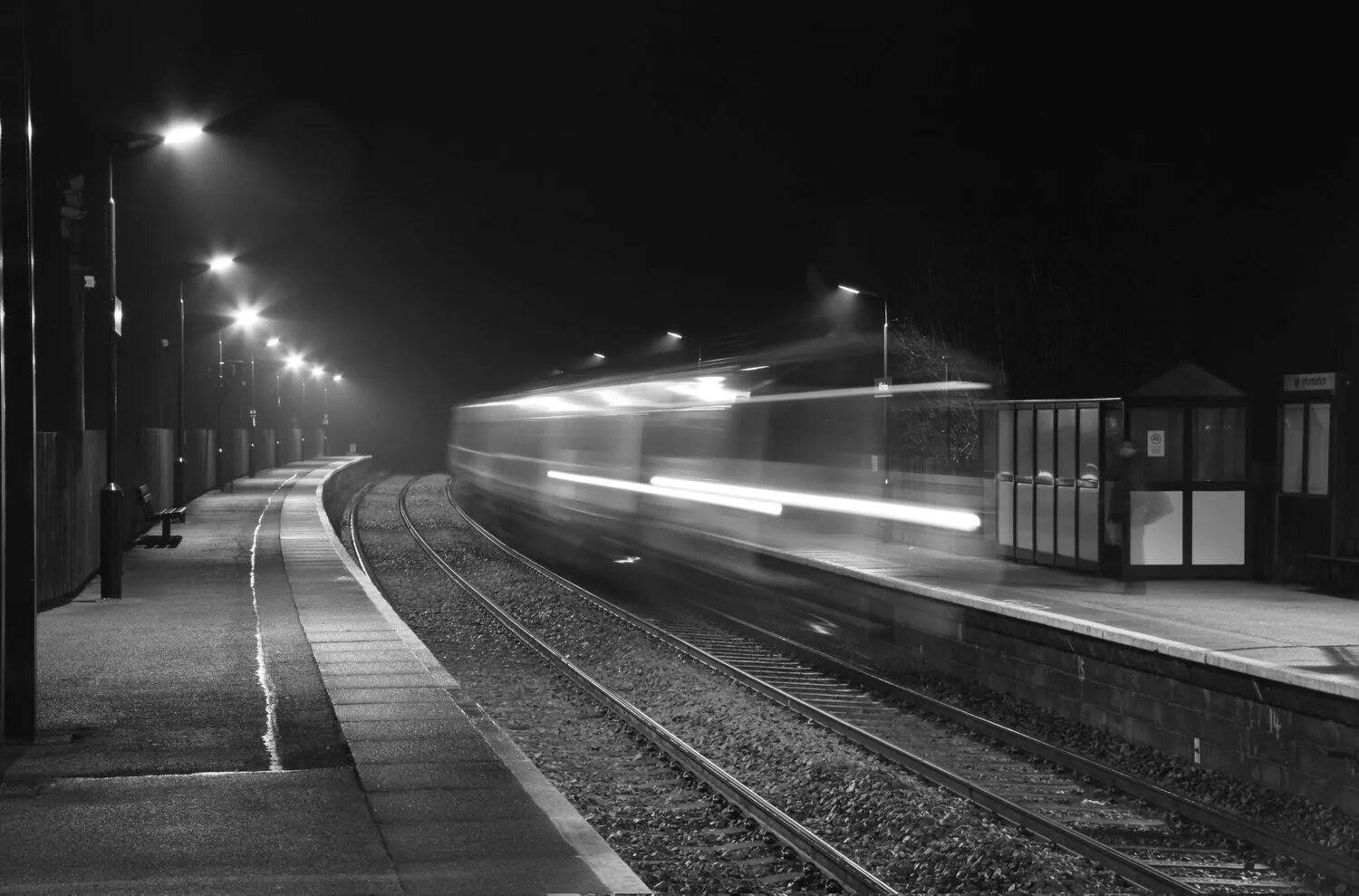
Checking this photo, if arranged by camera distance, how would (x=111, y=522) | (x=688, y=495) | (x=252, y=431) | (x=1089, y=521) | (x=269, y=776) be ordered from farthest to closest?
(x=252, y=431) → (x=688, y=495) → (x=1089, y=521) → (x=111, y=522) → (x=269, y=776)

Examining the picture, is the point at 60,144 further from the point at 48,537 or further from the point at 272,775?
the point at 272,775

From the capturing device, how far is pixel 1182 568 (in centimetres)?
1584

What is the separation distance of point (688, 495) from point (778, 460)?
2.75 m

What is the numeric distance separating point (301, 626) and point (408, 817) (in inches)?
295

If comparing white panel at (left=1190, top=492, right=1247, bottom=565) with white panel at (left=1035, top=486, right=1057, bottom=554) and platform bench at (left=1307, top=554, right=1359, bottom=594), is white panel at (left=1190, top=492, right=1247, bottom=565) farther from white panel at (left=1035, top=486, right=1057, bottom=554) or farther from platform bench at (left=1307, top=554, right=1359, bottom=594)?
white panel at (left=1035, top=486, right=1057, bottom=554)

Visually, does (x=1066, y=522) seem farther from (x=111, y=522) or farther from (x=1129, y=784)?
(x=111, y=522)

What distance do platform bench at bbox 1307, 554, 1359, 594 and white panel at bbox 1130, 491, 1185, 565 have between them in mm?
1445

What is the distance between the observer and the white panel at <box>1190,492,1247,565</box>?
15695mm

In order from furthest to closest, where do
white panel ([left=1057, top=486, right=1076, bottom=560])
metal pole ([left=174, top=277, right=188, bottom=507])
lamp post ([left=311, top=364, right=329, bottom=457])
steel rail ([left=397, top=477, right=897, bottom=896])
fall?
lamp post ([left=311, top=364, right=329, bottom=457]) → metal pole ([left=174, top=277, right=188, bottom=507]) → white panel ([left=1057, top=486, right=1076, bottom=560]) → steel rail ([left=397, top=477, right=897, bottom=896])

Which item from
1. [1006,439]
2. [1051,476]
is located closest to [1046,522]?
[1051,476]

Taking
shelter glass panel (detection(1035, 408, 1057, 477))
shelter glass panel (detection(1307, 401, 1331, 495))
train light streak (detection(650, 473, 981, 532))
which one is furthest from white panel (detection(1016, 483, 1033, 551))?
shelter glass panel (detection(1307, 401, 1331, 495))

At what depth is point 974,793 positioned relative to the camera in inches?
350

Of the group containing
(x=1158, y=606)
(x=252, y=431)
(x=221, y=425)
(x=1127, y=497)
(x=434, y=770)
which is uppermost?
(x=221, y=425)

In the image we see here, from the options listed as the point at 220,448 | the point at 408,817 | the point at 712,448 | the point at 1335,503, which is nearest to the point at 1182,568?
the point at 1335,503
